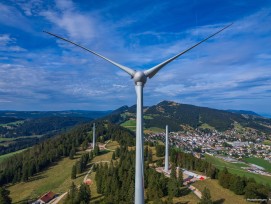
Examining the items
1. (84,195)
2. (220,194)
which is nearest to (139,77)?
(84,195)

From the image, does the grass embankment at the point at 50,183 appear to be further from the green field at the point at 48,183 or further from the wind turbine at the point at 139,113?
the wind turbine at the point at 139,113

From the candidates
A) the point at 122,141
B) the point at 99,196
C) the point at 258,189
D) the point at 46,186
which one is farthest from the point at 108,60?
the point at 122,141

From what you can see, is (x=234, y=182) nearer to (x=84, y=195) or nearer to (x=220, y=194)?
(x=220, y=194)

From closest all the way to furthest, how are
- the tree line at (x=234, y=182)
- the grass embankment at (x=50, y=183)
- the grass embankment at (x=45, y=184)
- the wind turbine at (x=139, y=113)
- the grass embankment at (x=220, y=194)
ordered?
the wind turbine at (x=139, y=113), the grass embankment at (x=220, y=194), the tree line at (x=234, y=182), the grass embankment at (x=50, y=183), the grass embankment at (x=45, y=184)

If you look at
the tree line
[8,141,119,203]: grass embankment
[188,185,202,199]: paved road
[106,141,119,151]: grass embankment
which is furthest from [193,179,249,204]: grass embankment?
[106,141,119,151]: grass embankment

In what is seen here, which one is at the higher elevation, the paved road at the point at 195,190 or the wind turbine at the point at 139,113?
the wind turbine at the point at 139,113

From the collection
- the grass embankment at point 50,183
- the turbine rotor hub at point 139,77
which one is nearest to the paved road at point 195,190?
the grass embankment at point 50,183

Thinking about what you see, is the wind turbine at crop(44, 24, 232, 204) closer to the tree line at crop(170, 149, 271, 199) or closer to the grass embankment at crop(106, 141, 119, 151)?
the tree line at crop(170, 149, 271, 199)

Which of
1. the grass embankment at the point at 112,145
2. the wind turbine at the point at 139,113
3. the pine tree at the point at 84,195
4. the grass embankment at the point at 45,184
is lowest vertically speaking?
the grass embankment at the point at 45,184

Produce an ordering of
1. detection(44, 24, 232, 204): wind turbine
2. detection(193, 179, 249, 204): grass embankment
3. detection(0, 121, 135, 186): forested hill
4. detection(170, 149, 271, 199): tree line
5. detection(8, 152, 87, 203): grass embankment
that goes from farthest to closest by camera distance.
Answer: detection(0, 121, 135, 186): forested hill → detection(8, 152, 87, 203): grass embankment → detection(170, 149, 271, 199): tree line → detection(193, 179, 249, 204): grass embankment → detection(44, 24, 232, 204): wind turbine

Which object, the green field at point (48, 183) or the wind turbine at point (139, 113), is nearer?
the wind turbine at point (139, 113)
